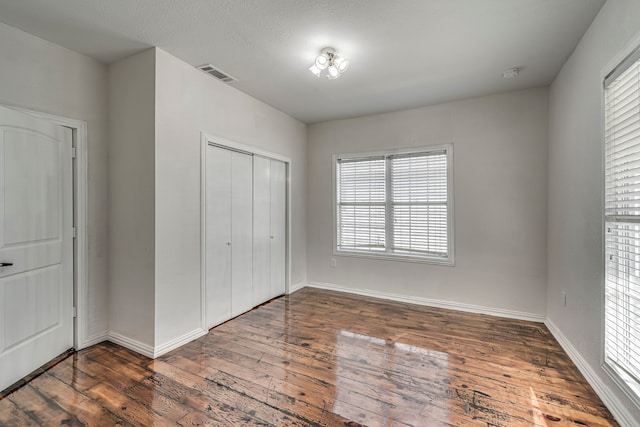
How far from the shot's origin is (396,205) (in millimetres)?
4277

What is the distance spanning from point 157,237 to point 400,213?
309cm

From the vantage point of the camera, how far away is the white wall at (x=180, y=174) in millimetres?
2645

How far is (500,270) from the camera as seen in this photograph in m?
3.60

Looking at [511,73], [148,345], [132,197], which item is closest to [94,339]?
[148,345]

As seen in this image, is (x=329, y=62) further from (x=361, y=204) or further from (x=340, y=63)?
(x=361, y=204)

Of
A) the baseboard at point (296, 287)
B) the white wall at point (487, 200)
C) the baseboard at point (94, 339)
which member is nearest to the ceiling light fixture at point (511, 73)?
the white wall at point (487, 200)

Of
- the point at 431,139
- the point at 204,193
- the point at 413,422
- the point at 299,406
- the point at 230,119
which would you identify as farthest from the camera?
the point at 431,139

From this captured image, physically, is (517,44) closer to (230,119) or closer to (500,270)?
(500,270)

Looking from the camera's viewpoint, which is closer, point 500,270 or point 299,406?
point 299,406

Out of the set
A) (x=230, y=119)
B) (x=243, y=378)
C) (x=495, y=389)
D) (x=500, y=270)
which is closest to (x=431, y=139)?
(x=500, y=270)

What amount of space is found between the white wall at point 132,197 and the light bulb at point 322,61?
146cm

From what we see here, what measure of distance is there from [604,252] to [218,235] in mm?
3377

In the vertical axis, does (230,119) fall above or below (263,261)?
above

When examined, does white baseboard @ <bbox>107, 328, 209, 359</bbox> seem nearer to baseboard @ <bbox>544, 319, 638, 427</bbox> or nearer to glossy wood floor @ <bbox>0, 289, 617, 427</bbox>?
glossy wood floor @ <bbox>0, 289, 617, 427</bbox>
